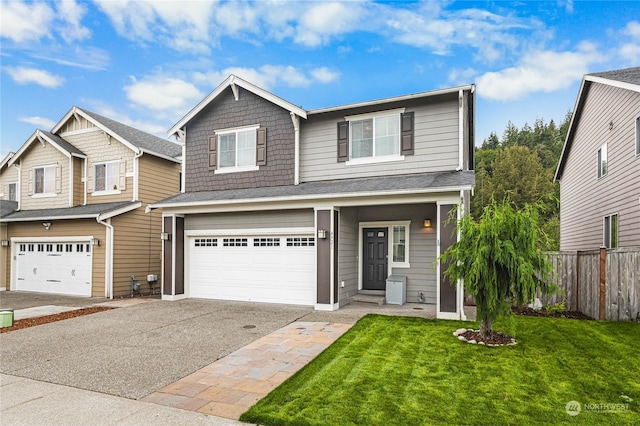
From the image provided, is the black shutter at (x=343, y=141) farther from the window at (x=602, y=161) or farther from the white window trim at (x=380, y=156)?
the window at (x=602, y=161)

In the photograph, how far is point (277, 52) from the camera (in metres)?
20.9

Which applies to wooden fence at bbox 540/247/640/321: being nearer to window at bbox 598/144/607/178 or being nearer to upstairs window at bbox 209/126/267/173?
window at bbox 598/144/607/178

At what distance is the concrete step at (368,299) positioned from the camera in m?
9.73

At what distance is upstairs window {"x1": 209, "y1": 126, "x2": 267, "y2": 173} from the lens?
433 inches

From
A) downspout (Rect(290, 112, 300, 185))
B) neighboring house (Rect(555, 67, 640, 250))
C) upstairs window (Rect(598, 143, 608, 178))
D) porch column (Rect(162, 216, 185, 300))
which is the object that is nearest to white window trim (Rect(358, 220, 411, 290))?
downspout (Rect(290, 112, 300, 185))

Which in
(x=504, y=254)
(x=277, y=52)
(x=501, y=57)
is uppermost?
(x=501, y=57)

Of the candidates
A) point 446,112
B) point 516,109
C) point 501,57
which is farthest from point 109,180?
point 516,109

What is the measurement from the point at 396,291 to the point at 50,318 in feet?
29.3

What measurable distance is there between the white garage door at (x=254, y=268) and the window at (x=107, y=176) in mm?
4876

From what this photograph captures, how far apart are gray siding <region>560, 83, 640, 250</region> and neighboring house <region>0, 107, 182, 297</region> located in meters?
15.2

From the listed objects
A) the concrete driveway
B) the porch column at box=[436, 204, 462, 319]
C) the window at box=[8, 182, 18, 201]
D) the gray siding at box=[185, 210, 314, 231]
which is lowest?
the concrete driveway

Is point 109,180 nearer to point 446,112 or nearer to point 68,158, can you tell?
point 68,158

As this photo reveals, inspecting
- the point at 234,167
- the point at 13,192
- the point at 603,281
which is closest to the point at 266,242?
the point at 234,167

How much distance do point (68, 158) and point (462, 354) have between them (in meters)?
15.7
